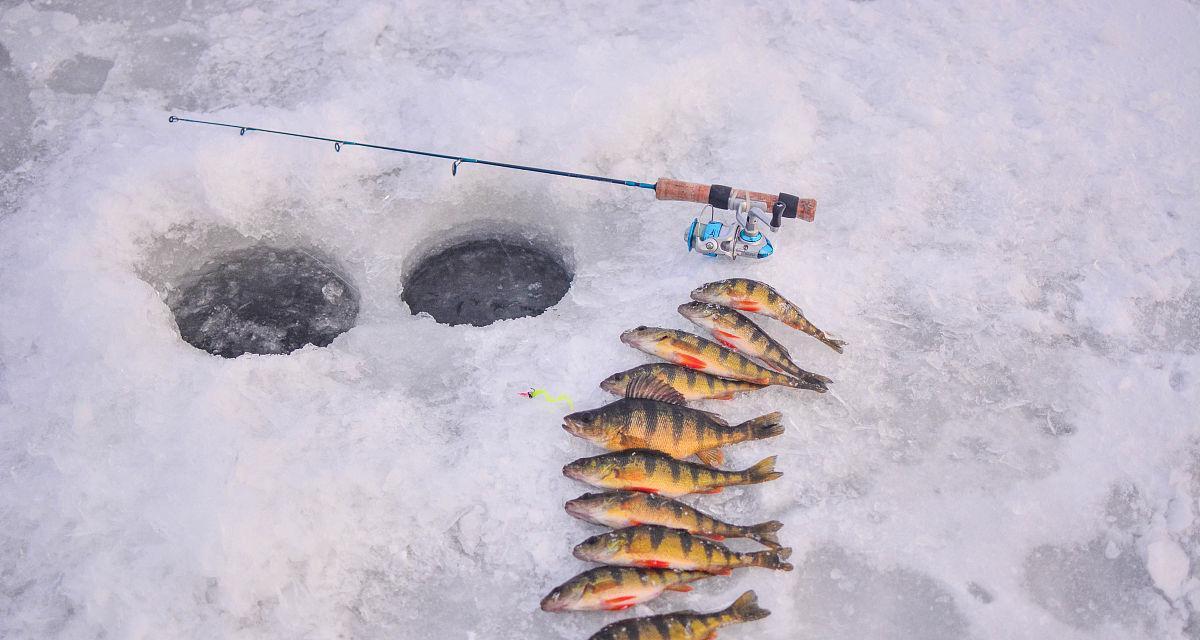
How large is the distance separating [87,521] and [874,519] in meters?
3.58

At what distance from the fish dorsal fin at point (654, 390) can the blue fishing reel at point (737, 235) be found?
37.3 inches

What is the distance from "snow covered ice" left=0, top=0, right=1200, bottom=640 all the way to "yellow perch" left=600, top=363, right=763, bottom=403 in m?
0.18

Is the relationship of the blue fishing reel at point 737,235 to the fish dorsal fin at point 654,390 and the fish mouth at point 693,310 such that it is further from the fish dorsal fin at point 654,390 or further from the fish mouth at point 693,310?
the fish dorsal fin at point 654,390

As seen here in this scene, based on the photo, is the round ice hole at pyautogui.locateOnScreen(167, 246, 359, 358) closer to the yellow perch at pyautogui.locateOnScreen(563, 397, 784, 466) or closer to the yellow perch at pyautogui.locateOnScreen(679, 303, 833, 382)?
the yellow perch at pyautogui.locateOnScreen(563, 397, 784, 466)

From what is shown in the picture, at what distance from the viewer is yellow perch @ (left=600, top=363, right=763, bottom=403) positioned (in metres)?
3.90

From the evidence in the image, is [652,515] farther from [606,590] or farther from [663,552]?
[606,590]

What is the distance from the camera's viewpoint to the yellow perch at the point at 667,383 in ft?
12.8

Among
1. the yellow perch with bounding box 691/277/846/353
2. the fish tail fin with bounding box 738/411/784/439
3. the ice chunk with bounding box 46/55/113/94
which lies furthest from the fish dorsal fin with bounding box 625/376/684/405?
the ice chunk with bounding box 46/55/113/94

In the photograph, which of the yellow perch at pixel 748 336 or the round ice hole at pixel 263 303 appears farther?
the round ice hole at pixel 263 303

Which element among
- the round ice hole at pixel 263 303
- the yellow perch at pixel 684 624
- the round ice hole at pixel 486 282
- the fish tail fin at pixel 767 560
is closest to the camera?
the yellow perch at pixel 684 624

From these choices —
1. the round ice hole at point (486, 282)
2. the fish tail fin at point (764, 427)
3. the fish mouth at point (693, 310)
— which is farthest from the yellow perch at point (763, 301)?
the round ice hole at point (486, 282)

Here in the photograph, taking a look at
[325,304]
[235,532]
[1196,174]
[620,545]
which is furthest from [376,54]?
[1196,174]

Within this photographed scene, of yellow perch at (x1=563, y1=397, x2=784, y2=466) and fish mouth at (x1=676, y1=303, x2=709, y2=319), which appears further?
fish mouth at (x1=676, y1=303, x2=709, y2=319)

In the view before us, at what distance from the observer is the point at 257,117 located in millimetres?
5281
